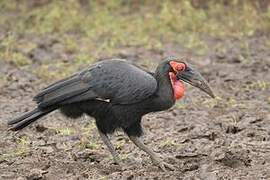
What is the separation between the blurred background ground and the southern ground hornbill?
36 cm

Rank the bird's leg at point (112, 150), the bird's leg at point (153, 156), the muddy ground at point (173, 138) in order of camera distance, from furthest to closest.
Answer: the bird's leg at point (112, 150) < the bird's leg at point (153, 156) < the muddy ground at point (173, 138)

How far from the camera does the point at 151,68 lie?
9.45 metres

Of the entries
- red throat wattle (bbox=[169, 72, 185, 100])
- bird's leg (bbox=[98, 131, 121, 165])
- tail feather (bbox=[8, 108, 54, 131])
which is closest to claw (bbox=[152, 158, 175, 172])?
bird's leg (bbox=[98, 131, 121, 165])

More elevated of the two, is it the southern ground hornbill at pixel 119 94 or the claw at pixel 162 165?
the southern ground hornbill at pixel 119 94

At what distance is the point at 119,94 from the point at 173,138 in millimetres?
1138

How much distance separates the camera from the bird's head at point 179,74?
5.80 metres

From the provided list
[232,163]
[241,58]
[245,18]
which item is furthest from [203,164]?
[245,18]

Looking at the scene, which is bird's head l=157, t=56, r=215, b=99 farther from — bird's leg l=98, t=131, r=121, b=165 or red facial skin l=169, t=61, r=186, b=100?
bird's leg l=98, t=131, r=121, b=165

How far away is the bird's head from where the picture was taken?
228 inches

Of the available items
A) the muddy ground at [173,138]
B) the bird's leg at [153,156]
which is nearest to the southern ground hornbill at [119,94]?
the bird's leg at [153,156]

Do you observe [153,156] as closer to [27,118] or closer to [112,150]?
[112,150]

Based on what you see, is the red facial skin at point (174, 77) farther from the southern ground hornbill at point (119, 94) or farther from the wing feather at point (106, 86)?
the wing feather at point (106, 86)

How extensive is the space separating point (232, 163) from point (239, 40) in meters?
5.37

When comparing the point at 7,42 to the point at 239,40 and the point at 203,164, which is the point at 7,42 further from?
the point at 203,164
